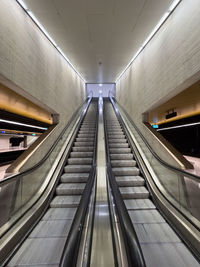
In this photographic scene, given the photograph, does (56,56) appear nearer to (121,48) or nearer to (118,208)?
(121,48)

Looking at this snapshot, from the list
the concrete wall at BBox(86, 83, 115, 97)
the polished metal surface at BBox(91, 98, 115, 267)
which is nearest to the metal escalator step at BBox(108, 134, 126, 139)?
the polished metal surface at BBox(91, 98, 115, 267)

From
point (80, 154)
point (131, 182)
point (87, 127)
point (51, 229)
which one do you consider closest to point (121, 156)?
point (131, 182)

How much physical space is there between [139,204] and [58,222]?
165 centimetres

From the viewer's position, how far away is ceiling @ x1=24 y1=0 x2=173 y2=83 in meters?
3.60

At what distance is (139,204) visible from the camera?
2770mm

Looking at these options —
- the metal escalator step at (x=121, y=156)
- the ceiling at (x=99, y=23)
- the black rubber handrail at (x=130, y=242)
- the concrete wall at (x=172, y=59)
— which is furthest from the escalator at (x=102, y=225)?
the ceiling at (x=99, y=23)

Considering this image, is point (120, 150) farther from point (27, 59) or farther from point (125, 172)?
point (27, 59)

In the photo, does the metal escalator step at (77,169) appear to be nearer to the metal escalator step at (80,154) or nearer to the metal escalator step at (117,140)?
the metal escalator step at (80,154)

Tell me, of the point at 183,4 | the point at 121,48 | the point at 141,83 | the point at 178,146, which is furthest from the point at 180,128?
the point at 183,4

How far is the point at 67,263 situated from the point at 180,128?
935 cm

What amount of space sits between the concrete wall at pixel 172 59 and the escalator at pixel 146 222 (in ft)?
3.62

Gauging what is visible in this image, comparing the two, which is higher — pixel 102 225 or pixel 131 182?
pixel 131 182

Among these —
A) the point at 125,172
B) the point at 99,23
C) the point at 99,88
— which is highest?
the point at 99,88

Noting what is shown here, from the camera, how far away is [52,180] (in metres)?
3.22
